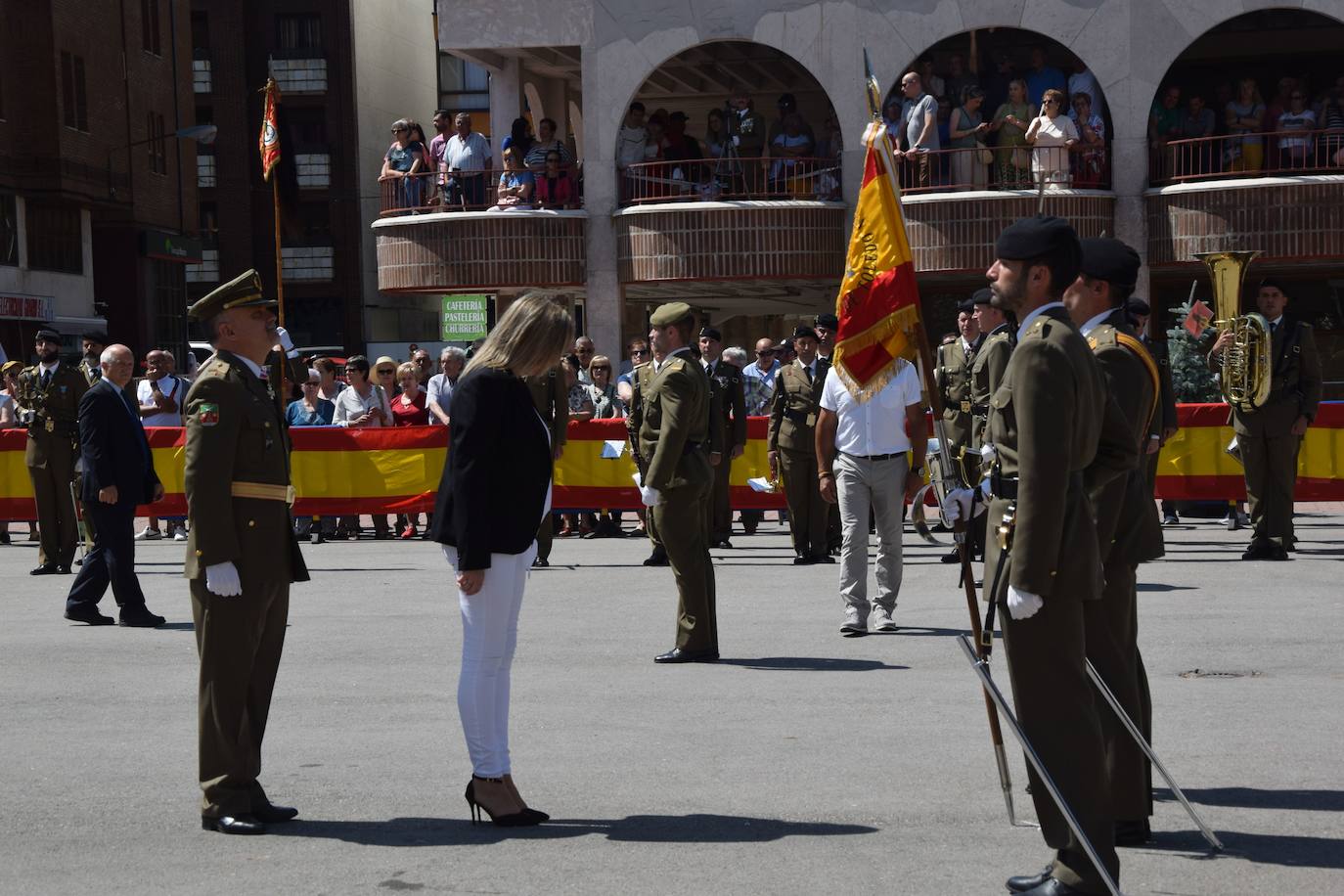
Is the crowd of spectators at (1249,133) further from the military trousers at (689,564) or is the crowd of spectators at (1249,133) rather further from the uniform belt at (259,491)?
the uniform belt at (259,491)

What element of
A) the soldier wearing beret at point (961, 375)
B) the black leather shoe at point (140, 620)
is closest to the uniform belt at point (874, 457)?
the soldier wearing beret at point (961, 375)

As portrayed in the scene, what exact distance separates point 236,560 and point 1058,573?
2.99 m

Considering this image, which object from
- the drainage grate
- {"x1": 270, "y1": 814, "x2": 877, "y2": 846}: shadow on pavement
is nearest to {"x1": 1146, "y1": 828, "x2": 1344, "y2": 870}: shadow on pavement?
{"x1": 270, "y1": 814, "x2": 877, "y2": 846}: shadow on pavement

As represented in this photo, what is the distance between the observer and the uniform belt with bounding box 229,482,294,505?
21.9 feet

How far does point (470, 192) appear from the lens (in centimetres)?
2961

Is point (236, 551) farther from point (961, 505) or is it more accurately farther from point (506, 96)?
point (506, 96)

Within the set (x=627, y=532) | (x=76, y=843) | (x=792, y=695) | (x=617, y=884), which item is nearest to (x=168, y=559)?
(x=627, y=532)

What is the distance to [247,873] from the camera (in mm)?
5875

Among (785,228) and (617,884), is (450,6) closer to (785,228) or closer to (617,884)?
(785,228)

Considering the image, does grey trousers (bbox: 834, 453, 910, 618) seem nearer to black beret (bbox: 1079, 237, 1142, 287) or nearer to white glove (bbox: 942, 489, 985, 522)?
black beret (bbox: 1079, 237, 1142, 287)

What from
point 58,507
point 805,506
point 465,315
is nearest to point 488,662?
point 805,506

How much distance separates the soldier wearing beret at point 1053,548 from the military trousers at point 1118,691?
1.98ft

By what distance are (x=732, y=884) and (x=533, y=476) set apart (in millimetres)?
1681

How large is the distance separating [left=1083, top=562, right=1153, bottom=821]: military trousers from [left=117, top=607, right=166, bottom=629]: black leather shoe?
792cm
